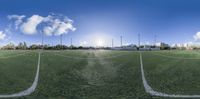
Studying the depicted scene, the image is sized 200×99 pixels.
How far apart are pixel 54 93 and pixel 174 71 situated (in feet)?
53.4

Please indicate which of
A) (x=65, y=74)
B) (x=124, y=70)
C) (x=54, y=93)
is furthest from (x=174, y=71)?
(x=54, y=93)

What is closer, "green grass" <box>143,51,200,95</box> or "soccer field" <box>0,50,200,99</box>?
"soccer field" <box>0,50,200,99</box>

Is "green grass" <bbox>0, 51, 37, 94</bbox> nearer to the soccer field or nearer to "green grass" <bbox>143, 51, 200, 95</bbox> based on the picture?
the soccer field

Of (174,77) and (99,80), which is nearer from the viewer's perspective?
(99,80)

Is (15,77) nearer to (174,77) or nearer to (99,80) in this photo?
(99,80)

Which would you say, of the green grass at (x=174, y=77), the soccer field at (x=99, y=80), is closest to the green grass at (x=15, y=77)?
the soccer field at (x=99, y=80)

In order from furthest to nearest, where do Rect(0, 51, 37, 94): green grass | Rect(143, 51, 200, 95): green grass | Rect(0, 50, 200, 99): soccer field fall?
Rect(143, 51, 200, 95): green grass
Rect(0, 51, 37, 94): green grass
Rect(0, 50, 200, 99): soccer field

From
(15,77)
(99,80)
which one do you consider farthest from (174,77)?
(15,77)

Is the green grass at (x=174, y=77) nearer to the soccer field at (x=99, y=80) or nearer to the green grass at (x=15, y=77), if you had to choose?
the soccer field at (x=99, y=80)

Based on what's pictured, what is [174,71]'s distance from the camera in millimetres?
40156

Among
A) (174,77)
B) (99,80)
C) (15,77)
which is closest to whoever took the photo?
(15,77)

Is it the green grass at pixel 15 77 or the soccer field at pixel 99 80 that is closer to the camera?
the soccer field at pixel 99 80

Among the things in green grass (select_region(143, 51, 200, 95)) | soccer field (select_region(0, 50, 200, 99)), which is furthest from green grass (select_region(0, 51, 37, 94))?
green grass (select_region(143, 51, 200, 95))

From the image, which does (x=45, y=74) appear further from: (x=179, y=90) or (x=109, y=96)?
(x=179, y=90)
